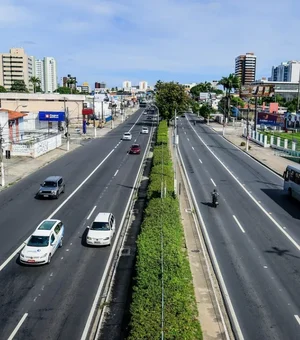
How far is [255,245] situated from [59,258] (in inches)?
446

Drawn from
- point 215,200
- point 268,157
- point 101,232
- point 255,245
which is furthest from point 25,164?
point 255,245

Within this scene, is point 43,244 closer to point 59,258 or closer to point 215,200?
point 59,258

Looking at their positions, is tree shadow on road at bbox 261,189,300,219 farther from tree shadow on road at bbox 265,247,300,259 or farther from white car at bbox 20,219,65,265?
white car at bbox 20,219,65,265

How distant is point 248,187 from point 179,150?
2764 cm

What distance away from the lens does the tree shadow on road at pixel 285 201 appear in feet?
106

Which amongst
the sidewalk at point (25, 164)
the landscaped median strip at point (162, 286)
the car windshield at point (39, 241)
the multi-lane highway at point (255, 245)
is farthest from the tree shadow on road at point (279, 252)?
the sidewalk at point (25, 164)

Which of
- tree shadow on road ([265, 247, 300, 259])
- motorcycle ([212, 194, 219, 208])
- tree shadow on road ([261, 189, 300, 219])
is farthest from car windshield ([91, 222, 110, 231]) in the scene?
tree shadow on road ([261, 189, 300, 219])

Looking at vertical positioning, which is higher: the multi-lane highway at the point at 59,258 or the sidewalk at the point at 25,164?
the sidewalk at the point at 25,164

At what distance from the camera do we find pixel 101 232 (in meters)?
24.7

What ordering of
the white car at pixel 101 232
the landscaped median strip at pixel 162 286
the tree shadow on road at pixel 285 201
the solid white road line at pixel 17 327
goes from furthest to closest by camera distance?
the tree shadow on road at pixel 285 201 < the white car at pixel 101 232 < the solid white road line at pixel 17 327 < the landscaped median strip at pixel 162 286

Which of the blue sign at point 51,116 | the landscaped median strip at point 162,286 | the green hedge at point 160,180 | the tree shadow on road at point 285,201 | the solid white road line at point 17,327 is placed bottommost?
the solid white road line at point 17,327

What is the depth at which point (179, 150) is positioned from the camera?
67.4 metres

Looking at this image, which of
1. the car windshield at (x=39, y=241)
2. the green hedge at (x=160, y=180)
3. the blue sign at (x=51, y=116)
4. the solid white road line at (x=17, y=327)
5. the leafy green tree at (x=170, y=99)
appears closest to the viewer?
the solid white road line at (x=17, y=327)

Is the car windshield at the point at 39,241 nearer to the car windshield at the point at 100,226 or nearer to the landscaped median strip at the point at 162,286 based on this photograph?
the car windshield at the point at 100,226
